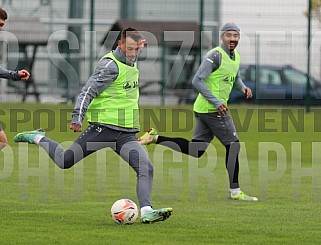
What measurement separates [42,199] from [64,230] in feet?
8.47

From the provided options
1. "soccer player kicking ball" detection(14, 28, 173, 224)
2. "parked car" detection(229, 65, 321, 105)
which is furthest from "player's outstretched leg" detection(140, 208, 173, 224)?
"parked car" detection(229, 65, 321, 105)

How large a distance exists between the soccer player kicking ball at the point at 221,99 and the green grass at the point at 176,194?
1.57 feet

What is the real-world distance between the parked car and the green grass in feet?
22.5

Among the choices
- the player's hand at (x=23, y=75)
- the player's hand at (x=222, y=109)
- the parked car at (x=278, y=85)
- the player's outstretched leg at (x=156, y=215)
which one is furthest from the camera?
the parked car at (x=278, y=85)

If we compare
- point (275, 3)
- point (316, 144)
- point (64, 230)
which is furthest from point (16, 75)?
point (275, 3)

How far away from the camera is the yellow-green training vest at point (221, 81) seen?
13.5 m

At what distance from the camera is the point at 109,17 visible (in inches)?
1211

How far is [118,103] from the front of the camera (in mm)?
10789

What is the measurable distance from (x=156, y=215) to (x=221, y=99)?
375cm

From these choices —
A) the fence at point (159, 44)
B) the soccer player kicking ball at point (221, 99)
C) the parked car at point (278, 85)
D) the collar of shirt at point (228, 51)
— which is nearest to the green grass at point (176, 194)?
the soccer player kicking ball at point (221, 99)

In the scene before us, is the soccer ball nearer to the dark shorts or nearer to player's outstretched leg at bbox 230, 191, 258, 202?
player's outstretched leg at bbox 230, 191, 258, 202

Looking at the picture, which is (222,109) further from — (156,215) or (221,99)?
(156,215)

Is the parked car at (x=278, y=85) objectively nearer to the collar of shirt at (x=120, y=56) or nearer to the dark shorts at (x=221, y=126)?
the dark shorts at (x=221, y=126)

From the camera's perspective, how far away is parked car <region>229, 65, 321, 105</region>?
100 ft
